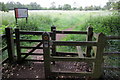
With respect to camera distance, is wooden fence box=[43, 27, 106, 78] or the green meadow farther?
the green meadow

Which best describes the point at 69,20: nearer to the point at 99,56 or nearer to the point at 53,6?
the point at 53,6

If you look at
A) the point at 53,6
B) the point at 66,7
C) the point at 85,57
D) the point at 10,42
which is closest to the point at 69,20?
the point at 66,7

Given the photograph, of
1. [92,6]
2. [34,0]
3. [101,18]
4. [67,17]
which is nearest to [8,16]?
[34,0]

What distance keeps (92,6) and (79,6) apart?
2.82 ft

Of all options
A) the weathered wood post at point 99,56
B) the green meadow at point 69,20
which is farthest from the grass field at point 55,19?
the weathered wood post at point 99,56

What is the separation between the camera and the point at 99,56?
7.73 ft

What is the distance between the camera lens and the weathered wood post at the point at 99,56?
2249 mm

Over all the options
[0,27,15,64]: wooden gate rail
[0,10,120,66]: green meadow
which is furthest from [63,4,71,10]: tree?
[0,27,15,64]: wooden gate rail

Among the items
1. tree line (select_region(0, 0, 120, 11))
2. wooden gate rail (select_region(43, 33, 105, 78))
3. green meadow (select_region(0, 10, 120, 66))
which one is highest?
tree line (select_region(0, 0, 120, 11))

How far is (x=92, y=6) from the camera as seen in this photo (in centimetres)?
688

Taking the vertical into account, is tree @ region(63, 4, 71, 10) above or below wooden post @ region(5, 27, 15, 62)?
above

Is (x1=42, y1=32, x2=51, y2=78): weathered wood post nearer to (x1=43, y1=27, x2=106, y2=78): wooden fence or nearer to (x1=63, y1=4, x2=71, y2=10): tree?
(x1=43, y1=27, x2=106, y2=78): wooden fence

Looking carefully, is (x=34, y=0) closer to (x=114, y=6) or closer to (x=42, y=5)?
(x=42, y=5)

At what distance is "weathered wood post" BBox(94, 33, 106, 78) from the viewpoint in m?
2.25
